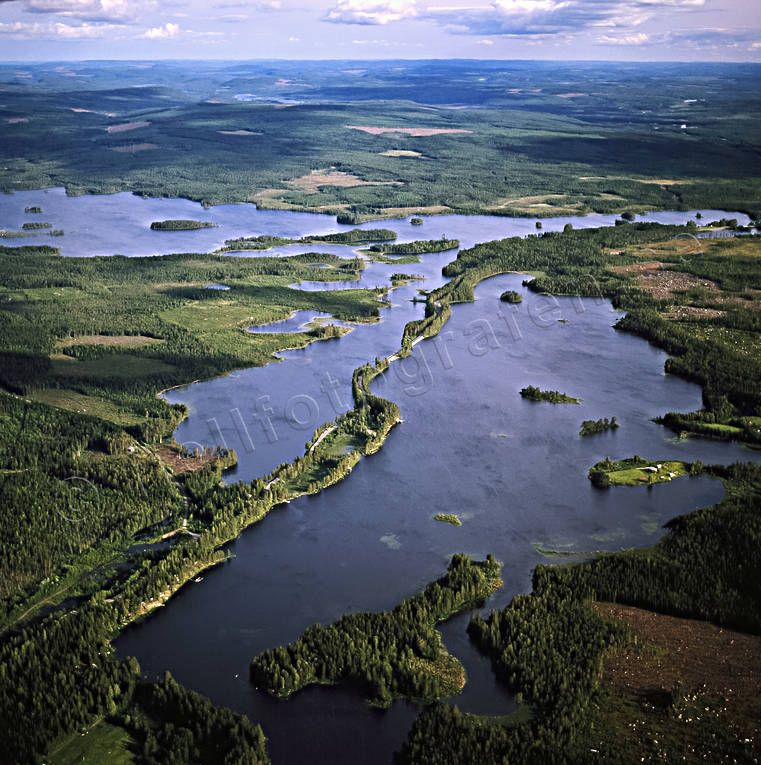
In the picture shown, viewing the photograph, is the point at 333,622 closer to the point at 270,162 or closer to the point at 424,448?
the point at 424,448

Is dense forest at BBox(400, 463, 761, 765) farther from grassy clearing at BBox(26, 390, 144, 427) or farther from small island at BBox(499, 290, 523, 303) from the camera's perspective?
small island at BBox(499, 290, 523, 303)

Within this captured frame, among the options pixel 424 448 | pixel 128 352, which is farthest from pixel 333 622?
pixel 128 352

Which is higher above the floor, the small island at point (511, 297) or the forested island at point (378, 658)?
the small island at point (511, 297)

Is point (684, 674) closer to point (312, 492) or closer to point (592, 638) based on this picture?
point (592, 638)

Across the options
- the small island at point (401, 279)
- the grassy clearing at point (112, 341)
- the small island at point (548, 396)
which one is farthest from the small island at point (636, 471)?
the small island at point (401, 279)

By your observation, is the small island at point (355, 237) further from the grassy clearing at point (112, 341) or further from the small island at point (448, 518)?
the small island at point (448, 518)
